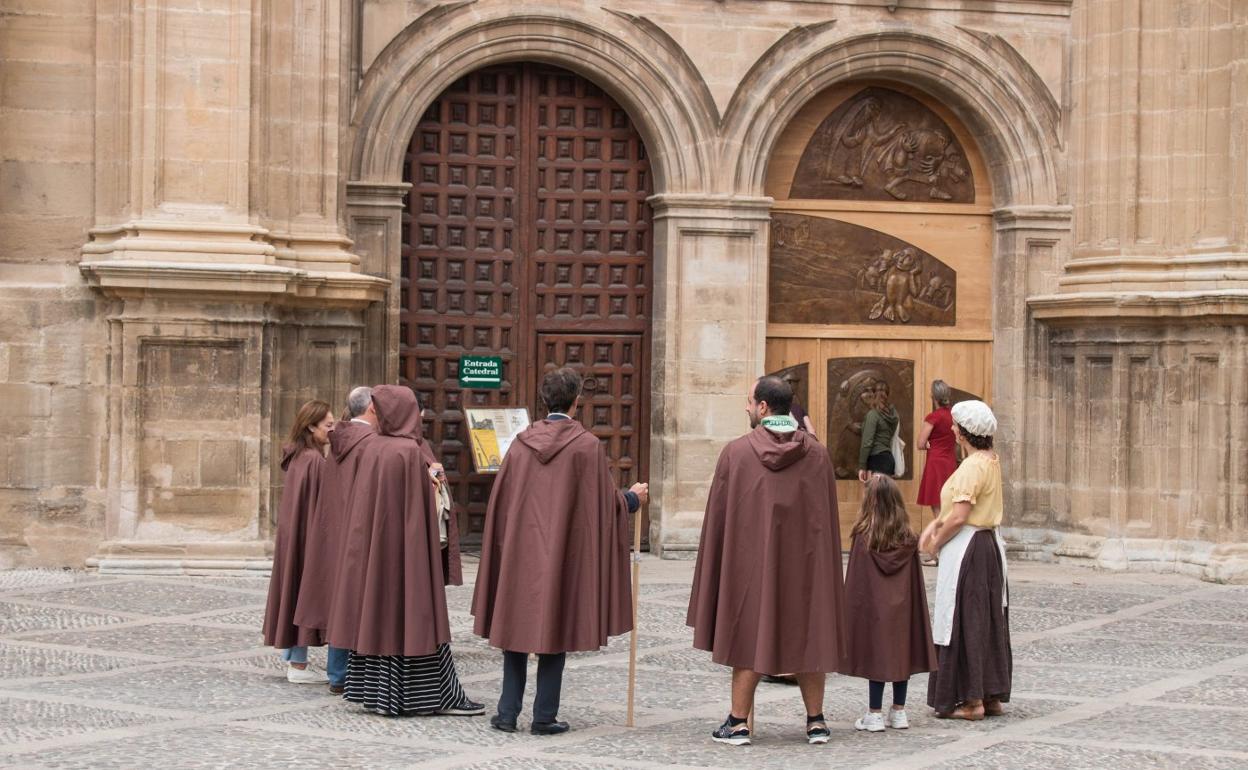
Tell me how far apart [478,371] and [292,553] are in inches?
292

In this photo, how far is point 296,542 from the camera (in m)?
10.5

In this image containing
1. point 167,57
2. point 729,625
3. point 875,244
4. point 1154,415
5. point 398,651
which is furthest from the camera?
point 875,244

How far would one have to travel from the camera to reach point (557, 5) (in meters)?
17.7

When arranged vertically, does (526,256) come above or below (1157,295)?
above

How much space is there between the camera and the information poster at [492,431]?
17.2 metres

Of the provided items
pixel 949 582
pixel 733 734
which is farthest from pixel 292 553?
pixel 949 582

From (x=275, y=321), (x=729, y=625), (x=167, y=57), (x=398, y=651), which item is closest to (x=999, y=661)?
(x=729, y=625)

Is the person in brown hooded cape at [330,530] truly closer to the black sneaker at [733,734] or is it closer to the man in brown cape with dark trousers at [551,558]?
the man in brown cape with dark trousers at [551,558]

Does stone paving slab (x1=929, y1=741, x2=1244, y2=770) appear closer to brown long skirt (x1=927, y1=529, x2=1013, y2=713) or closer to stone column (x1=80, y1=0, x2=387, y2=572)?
brown long skirt (x1=927, y1=529, x2=1013, y2=713)

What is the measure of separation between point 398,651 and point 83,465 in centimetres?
708

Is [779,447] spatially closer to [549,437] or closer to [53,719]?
[549,437]

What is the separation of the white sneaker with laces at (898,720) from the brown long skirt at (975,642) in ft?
1.02

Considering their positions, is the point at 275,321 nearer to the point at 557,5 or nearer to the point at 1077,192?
the point at 557,5

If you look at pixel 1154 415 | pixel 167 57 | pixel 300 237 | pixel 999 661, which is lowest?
pixel 999 661
